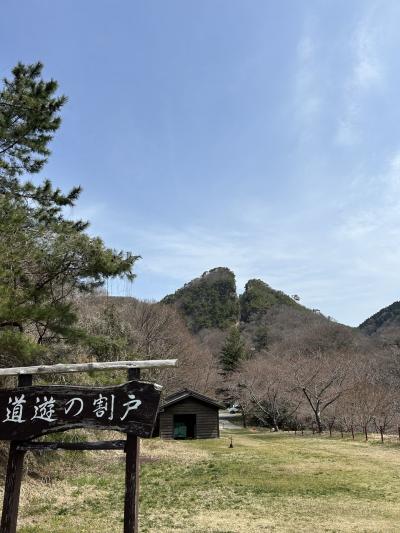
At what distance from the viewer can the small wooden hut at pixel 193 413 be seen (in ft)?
84.0

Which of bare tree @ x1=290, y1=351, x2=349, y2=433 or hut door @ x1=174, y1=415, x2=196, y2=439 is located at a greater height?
bare tree @ x1=290, y1=351, x2=349, y2=433

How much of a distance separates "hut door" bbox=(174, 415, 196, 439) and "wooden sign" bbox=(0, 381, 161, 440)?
76.4 feet

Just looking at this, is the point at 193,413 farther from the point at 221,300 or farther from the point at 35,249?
the point at 221,300

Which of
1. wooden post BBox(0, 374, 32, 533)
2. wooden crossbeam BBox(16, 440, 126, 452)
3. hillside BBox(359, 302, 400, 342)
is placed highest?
hillside BBox(359, 302, 400, 342)

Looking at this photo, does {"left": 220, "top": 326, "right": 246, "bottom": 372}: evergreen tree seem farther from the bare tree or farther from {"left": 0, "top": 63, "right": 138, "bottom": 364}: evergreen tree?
{"left": 0, "top": 63, "right": 138, "bottom": 364}: evergreen tree

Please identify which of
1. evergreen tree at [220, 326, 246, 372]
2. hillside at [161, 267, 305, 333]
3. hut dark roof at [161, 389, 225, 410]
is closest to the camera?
hut dark roof at [161, 389, 225, 410]

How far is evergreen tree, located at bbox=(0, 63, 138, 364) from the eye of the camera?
7742mm

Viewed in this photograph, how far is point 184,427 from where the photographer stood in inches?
1083

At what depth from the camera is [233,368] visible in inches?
1826

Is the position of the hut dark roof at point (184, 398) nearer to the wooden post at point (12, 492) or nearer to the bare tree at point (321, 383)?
the bare tree at point (321, 383)

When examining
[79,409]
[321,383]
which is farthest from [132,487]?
[321,383]

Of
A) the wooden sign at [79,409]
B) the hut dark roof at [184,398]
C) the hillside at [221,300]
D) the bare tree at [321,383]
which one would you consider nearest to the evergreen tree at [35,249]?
the wooden sign at [79,409]

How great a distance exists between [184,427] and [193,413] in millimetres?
1849

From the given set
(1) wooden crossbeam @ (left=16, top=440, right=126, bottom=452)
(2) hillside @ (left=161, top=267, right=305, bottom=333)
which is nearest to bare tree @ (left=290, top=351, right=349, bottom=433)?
(1) wooden crossbeam @ (left=16, top=440, right=126, bottom=452)
